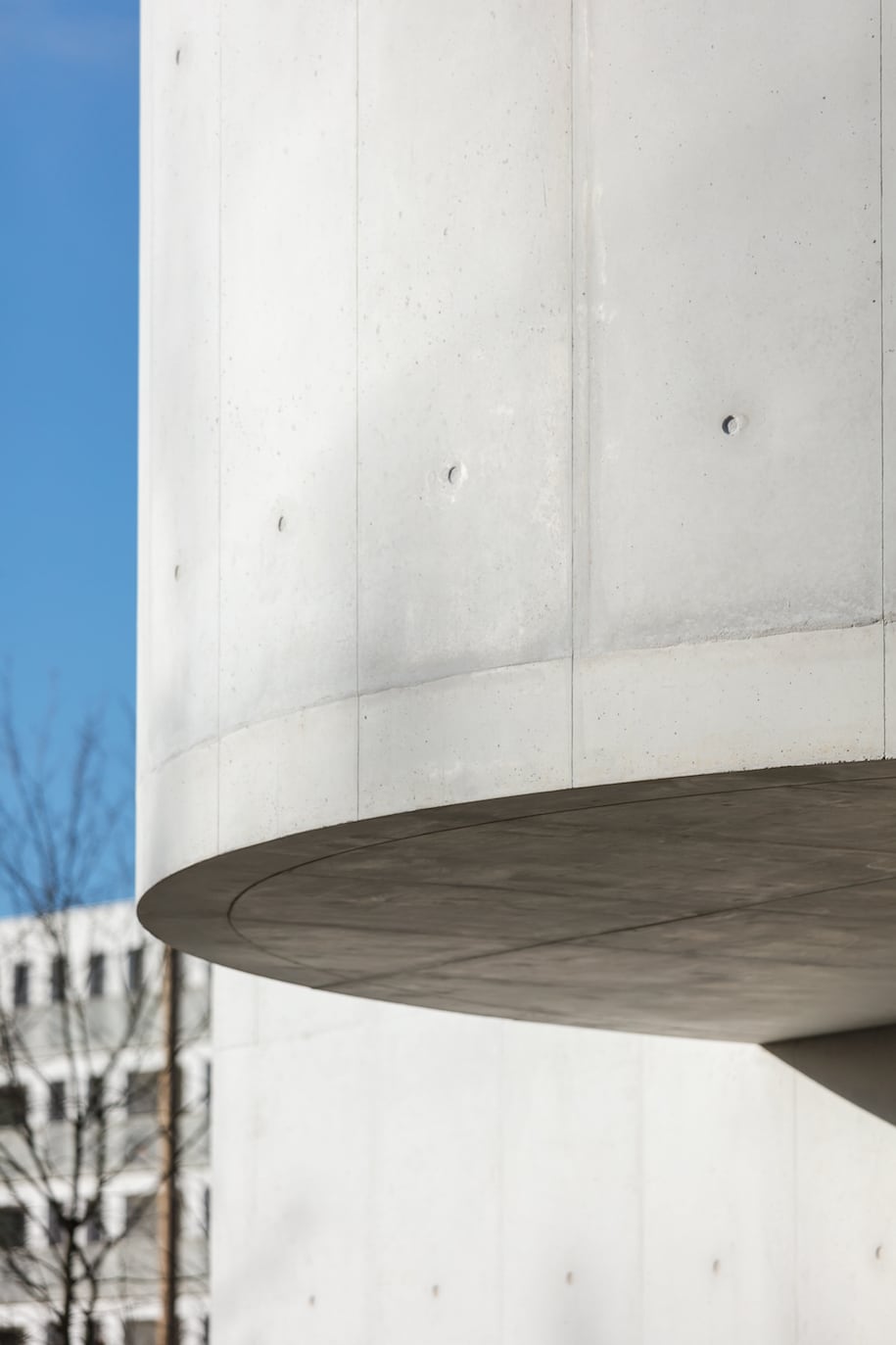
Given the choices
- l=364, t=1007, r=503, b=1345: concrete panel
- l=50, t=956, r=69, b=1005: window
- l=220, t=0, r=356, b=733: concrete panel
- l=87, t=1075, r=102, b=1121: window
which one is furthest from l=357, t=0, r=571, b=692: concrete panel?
l=50, t=956, r=69, b=1005: window

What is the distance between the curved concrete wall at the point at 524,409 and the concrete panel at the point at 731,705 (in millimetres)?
10

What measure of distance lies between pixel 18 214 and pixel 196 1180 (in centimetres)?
2339

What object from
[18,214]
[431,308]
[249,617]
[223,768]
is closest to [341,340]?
[431,308]

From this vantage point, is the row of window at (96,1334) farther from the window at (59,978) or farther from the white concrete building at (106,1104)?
the window at (59,978)

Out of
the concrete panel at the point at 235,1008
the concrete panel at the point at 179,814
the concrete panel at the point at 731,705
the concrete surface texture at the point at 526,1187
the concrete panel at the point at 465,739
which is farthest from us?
the concrete panel at the point at 235,1008

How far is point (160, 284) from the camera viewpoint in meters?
9.45

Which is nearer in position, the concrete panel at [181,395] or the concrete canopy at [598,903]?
the concrete canopy at [598,903]

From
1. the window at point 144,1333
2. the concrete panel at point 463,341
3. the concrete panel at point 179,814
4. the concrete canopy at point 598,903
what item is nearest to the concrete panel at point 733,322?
the concrete panel at point 463,341

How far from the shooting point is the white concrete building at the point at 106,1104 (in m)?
26.7

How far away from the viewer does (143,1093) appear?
87.6 feet

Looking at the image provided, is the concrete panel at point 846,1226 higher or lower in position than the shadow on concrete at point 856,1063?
lower

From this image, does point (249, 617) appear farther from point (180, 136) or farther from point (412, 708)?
point (180, 136)

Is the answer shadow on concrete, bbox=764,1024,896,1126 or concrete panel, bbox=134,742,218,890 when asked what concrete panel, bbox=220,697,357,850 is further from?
shadow on concrete, bbox=764,1024,896,1126

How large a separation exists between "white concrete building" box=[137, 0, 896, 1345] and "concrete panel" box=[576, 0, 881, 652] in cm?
1
